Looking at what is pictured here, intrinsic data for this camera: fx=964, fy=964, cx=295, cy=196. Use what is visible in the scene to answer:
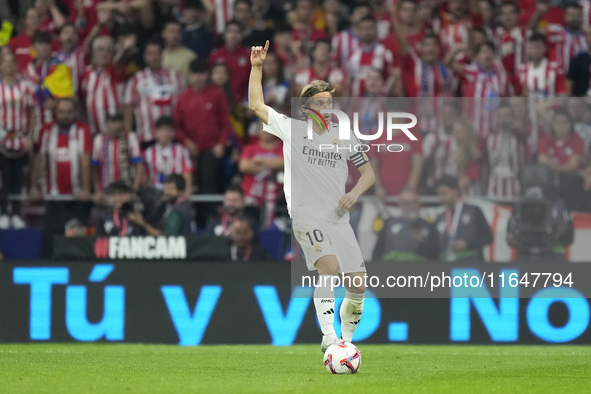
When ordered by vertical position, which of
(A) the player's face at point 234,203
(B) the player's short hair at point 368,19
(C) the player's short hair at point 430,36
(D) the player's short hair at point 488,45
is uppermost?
(B) the player's short hair at point 368,19

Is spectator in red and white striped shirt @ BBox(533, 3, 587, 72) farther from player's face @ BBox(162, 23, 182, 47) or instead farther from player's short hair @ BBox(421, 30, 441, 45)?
player's face @ BBox(162, 23, 182, 47)

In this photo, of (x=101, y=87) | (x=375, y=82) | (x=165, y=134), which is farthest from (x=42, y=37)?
(x=375, y=82)

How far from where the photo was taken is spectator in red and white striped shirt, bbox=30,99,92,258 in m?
12.1

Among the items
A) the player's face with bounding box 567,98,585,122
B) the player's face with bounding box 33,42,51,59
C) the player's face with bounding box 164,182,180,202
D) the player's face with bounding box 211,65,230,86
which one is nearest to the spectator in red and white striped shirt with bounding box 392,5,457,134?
the player's face with bounding box 567,98,585,122

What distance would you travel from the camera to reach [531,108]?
11359mm

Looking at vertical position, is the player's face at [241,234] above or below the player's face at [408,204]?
below

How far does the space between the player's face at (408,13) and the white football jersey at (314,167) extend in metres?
5.96

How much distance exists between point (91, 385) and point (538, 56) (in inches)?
315

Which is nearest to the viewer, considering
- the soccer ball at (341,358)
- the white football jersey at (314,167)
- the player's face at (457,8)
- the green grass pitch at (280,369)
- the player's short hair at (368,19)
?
the green grass pitch at (280,369)

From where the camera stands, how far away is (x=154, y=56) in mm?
12742

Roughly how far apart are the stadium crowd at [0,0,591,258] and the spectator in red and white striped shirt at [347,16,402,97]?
2cm

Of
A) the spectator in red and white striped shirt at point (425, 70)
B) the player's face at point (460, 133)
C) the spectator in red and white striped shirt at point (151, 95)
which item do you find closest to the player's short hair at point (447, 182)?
the player's face at point (460, 133)

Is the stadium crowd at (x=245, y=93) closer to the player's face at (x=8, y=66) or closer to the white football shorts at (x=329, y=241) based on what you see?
the player's face at (x=8, y=66)

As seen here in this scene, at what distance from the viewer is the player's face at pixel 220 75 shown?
12570 mm
